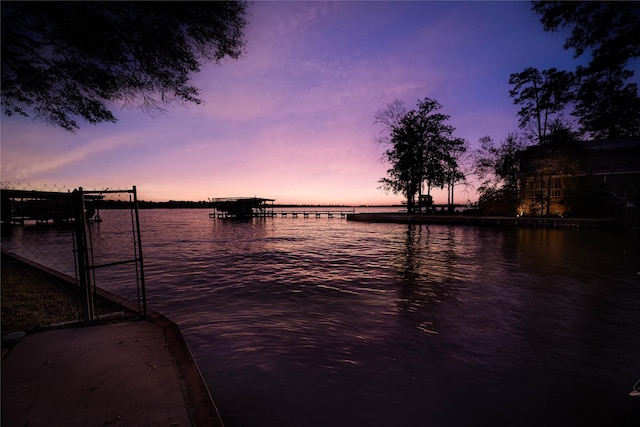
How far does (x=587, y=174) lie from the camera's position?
32125 millimetres

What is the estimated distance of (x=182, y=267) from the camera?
1395 centimetres

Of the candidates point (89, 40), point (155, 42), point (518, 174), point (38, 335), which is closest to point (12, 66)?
point (89, 40)

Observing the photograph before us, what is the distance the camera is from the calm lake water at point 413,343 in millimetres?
4035

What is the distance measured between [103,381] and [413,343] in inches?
199

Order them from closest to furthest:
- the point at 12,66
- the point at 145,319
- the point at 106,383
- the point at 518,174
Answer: the point at 106,383 < the point at 145,319 < the point at 12,66 < the point at 518,174

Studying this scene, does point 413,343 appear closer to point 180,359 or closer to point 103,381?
point 180,359

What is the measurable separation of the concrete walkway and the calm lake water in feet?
2.94

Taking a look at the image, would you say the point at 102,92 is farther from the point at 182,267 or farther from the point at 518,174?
the point at 518,174

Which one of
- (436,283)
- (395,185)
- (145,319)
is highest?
(395,185)

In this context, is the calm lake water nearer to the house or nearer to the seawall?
the seawall

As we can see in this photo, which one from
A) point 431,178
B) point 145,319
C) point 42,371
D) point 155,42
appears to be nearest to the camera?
point 42,371

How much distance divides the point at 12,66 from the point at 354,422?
9360 millimetres

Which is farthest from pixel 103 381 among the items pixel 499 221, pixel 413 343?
pixel 499 221

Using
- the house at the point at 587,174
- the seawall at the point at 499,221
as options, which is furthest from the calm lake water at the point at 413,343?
the house at the point at 587,174
